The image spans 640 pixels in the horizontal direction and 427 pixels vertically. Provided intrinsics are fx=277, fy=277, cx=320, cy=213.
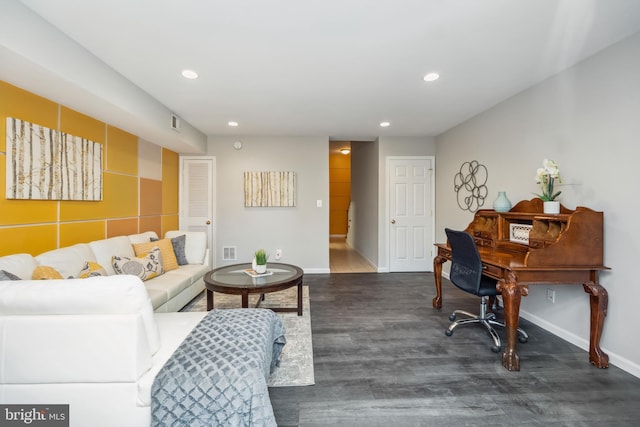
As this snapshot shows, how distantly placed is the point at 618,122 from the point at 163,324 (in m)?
3.66

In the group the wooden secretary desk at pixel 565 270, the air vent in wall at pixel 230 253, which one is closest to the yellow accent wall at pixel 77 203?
the air vent in wall at pixel 230 253

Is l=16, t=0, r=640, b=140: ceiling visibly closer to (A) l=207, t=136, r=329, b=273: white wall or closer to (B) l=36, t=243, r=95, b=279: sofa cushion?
(A) l=207, t=136, r=329, b=273: white wall

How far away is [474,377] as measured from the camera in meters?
1.99

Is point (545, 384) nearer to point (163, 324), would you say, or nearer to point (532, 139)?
point (532, 139)

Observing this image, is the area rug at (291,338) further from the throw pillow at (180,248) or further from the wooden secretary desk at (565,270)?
the wooden secretary desk at (565,270)

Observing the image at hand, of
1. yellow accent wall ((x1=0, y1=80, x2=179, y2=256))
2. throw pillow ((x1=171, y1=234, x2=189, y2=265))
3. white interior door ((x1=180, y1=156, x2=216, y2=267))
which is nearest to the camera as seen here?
yellow accent wall ((x1=0, y1=80, x2=179, y2=256))

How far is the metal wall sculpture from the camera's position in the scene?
3.78 meters

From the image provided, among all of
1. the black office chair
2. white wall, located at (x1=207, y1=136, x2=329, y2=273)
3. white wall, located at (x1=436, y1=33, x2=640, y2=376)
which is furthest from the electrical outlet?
white wall, located at (x1=207, y1=136, x2=329, y2=273)

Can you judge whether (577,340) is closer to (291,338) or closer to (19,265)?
(291,338)

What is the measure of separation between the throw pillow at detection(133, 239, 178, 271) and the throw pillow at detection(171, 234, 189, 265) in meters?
0.08

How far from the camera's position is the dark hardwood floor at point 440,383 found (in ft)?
5.34

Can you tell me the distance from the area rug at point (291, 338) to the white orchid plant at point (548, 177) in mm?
2543

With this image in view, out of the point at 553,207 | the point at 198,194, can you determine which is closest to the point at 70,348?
the point at 553,207

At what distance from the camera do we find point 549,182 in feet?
8.23
